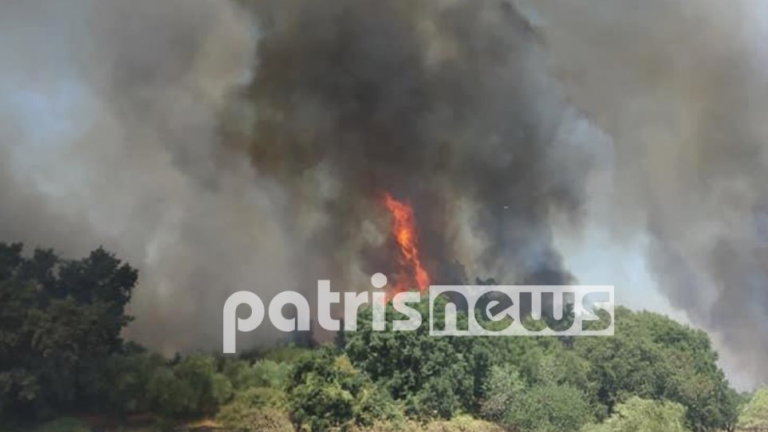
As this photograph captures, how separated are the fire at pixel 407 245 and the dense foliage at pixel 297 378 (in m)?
7.18

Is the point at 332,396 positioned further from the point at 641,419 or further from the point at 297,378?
the point at 641,419

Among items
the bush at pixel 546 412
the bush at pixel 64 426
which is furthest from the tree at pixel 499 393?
the bush at pixel 64 426

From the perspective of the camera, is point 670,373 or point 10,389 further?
point 670,373

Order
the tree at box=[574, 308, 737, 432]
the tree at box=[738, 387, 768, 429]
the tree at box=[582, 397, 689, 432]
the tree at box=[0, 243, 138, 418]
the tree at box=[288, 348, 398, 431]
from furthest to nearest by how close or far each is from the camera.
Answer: the tree at box=[738, 387, 768, 429]
the tree at box=[574, 308, 737, 432]
the tree at box=[582, 397, 689, 432]
the tree at box=[288, 348, 398, 431]
the tree at box=[0, 243, 138, 418]

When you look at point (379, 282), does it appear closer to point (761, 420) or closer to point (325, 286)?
point (325, 286)

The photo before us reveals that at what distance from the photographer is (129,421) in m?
26.7

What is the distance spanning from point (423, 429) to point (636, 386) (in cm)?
1064

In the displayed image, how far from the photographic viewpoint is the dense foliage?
25.6 meters

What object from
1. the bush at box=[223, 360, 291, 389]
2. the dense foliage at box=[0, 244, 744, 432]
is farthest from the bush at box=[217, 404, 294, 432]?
the bush at box=[223, 360, 291, 389]

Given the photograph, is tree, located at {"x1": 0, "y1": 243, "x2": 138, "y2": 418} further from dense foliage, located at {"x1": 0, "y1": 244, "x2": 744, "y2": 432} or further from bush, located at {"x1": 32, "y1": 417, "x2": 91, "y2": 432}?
bush, located at {"x1": 32, "y1": 417, "x2": 91, "y2": 432}

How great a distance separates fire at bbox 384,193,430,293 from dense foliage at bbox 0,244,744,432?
718cm

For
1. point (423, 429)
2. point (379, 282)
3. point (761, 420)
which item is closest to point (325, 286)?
point (379, 282)

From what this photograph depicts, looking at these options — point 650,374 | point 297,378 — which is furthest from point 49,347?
point 650,374

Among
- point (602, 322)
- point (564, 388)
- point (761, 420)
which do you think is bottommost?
point (761, 420)
